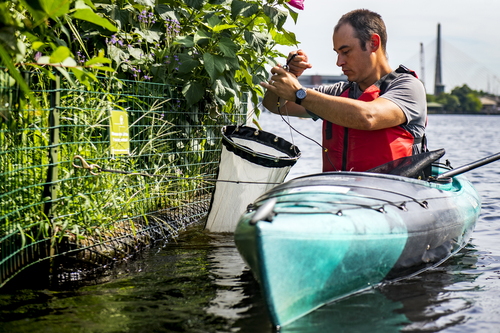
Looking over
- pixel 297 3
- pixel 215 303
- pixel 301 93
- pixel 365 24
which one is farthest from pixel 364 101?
pixel 215 303

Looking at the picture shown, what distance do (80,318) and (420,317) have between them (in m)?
1.85

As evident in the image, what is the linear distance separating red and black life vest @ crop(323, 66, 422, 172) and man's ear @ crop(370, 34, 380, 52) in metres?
0.23

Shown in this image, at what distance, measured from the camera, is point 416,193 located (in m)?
2.96

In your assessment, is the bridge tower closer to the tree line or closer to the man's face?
→ the tree line

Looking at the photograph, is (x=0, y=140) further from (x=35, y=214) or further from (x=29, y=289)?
(x=29, y=289)

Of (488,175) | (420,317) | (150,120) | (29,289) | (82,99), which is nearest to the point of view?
(420,317)

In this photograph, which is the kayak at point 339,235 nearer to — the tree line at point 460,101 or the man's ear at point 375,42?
the man's ear at point 375,42

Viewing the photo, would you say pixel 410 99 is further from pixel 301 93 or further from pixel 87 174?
pixel 87 174

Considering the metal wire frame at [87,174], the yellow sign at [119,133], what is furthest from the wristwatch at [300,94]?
the yellow sign at [119,133]

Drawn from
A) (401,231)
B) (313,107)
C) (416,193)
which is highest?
(313,107)

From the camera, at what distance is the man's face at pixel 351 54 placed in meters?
3.59

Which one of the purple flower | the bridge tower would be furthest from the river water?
the bridge tower

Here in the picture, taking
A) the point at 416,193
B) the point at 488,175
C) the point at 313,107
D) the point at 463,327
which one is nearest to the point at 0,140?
the point at 313,107

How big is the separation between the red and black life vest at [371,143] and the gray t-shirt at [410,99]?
0.06 meters
